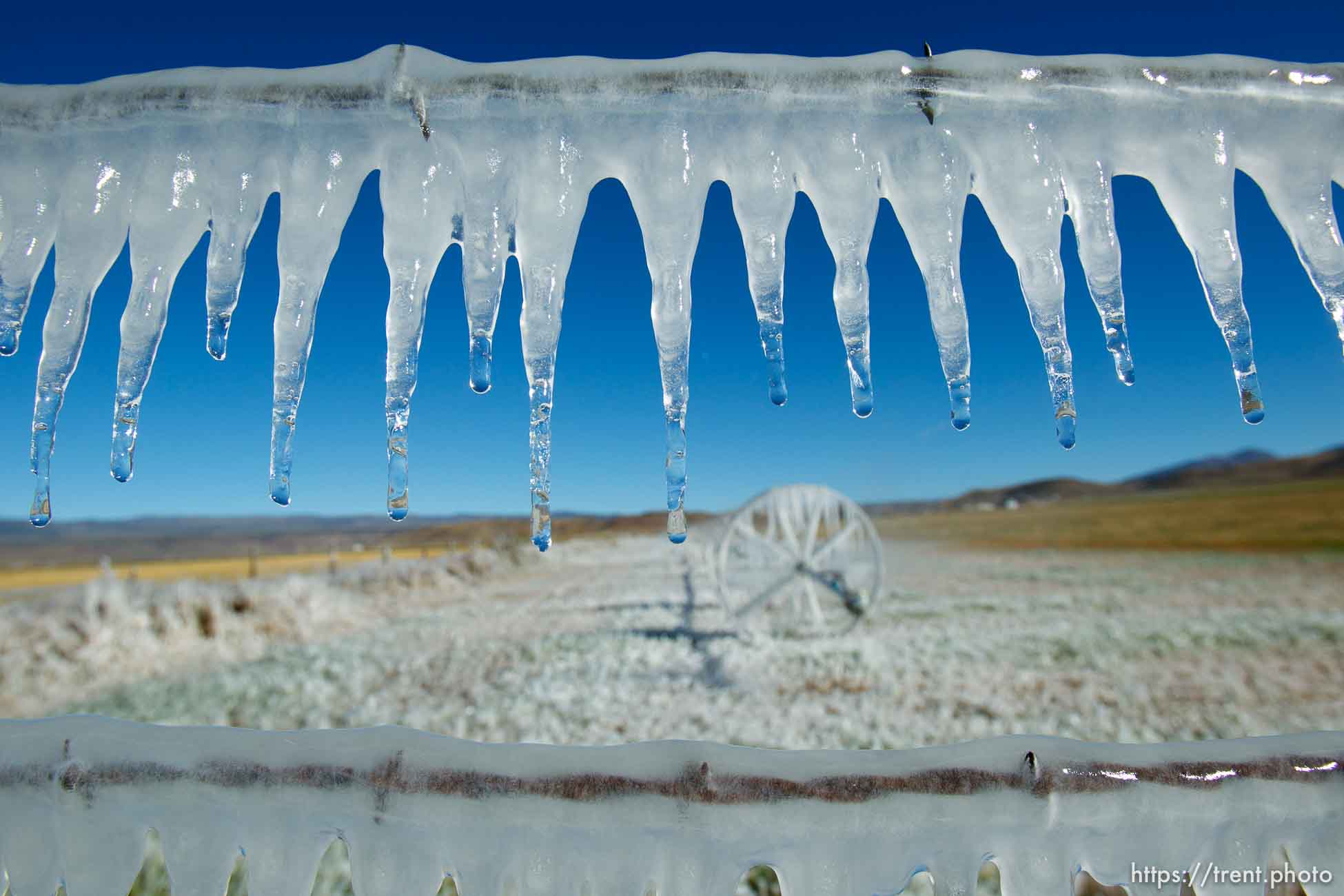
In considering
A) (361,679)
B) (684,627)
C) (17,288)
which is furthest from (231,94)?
(684,627)

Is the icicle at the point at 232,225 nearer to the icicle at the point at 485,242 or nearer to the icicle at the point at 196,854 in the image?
the icicle at the point at 485,242

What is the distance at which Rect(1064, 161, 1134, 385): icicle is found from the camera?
865mm

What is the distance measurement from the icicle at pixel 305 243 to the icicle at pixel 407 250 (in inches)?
2.3

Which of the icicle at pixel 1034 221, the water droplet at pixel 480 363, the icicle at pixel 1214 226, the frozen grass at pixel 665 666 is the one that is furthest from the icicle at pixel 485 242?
the frozen grass at pixel 665 666

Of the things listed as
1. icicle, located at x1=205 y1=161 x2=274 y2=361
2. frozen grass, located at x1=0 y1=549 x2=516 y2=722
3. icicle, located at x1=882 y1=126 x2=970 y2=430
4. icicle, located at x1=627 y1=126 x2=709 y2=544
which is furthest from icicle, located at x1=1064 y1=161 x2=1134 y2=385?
frozen grass, located at x1=0 y1=549 x2=516 y2=722

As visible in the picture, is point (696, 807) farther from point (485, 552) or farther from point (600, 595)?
point (485, 552)

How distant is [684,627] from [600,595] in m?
3.59

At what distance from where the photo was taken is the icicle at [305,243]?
87 cm

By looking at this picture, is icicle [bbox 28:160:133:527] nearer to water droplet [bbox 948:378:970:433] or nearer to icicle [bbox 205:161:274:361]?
icicle [bbox 205:161:274:361]

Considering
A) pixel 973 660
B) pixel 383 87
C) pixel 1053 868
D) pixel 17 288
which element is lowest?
pixel 973 660

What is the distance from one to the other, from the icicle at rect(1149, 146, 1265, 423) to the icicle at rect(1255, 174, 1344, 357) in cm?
7

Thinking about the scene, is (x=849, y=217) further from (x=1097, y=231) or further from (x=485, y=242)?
(x=485, y=242)

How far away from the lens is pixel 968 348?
3.02 ft

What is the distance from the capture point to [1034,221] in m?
0.87
